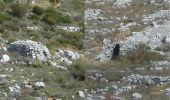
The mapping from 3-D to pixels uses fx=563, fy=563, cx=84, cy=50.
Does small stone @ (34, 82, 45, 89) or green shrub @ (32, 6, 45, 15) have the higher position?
green shrub @ (32, 6, 45, 15)

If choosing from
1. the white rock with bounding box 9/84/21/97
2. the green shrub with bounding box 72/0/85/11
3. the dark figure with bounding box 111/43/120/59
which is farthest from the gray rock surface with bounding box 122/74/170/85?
the green shrub with bounding box 72/0/85/11

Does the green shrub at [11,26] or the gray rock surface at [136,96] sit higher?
the green shrub at [11,26]

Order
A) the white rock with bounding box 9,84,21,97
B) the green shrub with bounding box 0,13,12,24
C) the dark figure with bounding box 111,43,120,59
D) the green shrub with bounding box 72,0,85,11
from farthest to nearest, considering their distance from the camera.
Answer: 1. the green shrub with bounding box 72,0,85,11
2. the green shrub with bounding box 0,13,12,24
3. the dark figure with bounding box 111,43,120,59
4. the white rock with bounding box 9,84,21,97

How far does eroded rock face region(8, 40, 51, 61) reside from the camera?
761 inches

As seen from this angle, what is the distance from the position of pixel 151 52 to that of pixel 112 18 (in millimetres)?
7250

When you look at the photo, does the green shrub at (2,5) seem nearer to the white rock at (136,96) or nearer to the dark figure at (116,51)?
the dark figure at (116,51)

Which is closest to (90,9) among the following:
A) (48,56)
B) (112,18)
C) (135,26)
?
(112,18)

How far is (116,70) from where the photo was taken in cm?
1650

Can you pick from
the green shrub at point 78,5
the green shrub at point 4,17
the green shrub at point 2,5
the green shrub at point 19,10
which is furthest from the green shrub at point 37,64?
Result: the green shrub at point 78,5

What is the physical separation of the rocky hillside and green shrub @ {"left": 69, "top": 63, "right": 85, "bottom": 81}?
3 cm

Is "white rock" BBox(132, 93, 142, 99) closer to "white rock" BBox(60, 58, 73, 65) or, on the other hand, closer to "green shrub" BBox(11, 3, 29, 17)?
"white rock" BBox(60, 58, 73, 65)

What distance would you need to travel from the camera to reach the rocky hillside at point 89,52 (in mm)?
15148

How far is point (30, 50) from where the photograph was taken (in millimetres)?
19469

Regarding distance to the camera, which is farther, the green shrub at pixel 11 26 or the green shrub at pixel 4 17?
the green shrub at pixel 4 17
